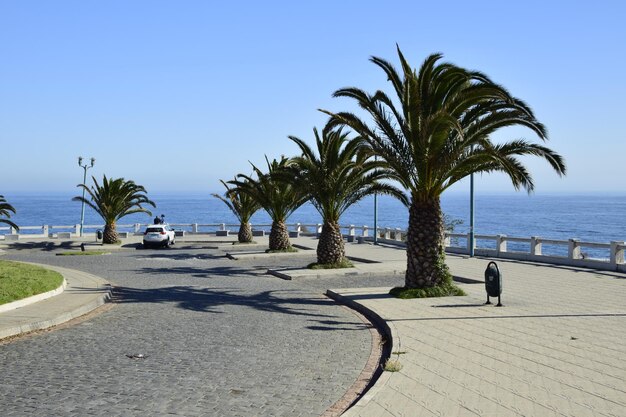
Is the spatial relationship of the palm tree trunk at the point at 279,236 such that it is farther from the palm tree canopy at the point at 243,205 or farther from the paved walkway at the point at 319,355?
the paved walkway at the point at 319,355

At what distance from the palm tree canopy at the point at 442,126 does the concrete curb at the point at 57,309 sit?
25.8 feet

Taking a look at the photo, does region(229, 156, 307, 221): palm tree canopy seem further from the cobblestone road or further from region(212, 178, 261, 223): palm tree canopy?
the cobblestone road

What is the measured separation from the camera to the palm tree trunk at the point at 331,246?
2427 cm

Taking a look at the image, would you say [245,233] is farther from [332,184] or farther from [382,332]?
[382,332]

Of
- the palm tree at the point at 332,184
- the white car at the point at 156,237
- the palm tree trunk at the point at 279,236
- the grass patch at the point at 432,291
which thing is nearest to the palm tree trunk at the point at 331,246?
the palm tree at the point at 332,184

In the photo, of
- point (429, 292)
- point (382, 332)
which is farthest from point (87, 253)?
point (382, 332)

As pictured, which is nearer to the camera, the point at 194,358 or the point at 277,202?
the point at 194,358

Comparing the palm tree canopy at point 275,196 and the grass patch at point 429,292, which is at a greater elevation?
the palm tree canopy at point 275,196

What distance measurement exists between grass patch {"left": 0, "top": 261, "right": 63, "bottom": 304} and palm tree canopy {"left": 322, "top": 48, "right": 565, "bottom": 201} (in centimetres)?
893

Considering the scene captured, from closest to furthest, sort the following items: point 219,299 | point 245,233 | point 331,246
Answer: point 219,299, point 331,246, point 245,233

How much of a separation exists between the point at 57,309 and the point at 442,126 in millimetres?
9768

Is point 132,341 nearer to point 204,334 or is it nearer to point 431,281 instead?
point 204,334

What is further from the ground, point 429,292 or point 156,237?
point 156,237

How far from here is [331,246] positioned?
2430 cm
